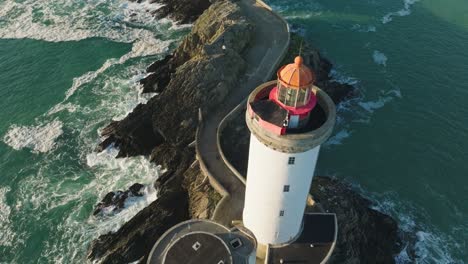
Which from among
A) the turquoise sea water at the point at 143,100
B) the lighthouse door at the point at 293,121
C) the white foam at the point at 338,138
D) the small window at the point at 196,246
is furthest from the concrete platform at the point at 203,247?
the white foam at the point at 338,138

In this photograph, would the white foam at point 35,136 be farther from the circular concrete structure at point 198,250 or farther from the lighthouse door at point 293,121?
the lighthouse door at point 293,121

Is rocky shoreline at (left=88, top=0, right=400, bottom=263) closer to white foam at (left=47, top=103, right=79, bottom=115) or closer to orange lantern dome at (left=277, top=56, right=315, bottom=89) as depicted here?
white foam at (left=47, top=103, right=79, bottom=115)

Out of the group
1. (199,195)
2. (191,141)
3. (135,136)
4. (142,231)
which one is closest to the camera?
(142,231)

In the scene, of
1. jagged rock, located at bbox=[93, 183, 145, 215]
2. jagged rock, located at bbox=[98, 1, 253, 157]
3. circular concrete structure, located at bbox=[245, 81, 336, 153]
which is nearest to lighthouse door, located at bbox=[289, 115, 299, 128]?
circular concrete structure, located at bbox=[245, 81, 336, 153]

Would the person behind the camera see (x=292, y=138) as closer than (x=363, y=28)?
Yes

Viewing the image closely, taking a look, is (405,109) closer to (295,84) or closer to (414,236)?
(414,236)

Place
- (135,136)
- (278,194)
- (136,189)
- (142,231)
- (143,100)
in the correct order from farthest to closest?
(143,100) → (135,136) → (136,189) → (142,231) → (278,194)

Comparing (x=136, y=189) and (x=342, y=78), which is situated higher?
(x=342, y=78)

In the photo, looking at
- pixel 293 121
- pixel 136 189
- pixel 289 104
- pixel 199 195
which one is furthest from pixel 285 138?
pixel 136 189
